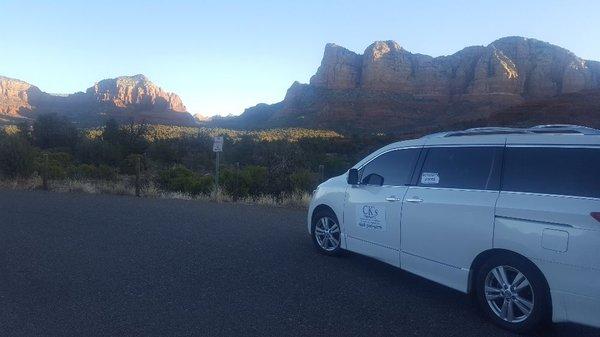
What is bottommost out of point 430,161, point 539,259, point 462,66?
point 539,259

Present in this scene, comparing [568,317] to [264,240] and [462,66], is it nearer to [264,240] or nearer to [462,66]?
[264,240]

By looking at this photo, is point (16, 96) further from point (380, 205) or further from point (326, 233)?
point (380, 205)

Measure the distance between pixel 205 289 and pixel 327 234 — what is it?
2.45 metres

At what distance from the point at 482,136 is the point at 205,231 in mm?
6048

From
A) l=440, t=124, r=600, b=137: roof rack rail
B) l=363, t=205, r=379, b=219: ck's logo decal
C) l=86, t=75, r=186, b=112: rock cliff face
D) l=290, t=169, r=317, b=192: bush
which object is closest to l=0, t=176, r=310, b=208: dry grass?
l=290, t=169, r=317, b=192: bush

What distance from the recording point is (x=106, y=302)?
223 inches

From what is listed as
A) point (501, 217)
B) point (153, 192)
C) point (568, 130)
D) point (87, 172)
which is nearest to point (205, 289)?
point (501, 217)

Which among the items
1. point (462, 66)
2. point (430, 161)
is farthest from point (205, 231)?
point (462, 66)

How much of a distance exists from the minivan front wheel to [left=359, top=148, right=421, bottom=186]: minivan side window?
0.92 m

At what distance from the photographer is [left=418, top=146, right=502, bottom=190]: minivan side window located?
220 inches

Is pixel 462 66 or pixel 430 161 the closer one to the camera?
pixel 430 161

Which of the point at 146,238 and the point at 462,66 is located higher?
the point at 462,66

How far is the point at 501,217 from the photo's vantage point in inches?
204

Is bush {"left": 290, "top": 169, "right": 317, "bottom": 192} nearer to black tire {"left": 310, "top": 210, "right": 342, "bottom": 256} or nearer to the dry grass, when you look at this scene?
the dry grass
